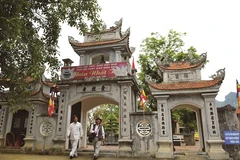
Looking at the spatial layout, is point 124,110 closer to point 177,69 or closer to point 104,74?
point 104,74

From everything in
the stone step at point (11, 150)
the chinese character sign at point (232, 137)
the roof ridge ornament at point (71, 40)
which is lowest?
the stone step at point (11, 150)

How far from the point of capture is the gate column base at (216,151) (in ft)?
27.7

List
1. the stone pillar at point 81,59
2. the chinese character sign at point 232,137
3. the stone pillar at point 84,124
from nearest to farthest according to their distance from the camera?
the chinese character sign at point 232,137
the stone pillar at point 81,59
the stone pillar at point 84,124

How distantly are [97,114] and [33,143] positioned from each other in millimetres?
18457

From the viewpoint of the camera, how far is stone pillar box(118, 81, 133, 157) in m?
9.20

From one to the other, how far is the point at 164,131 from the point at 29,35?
7.28m

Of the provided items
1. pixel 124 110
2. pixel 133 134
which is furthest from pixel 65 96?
pixel 133 134

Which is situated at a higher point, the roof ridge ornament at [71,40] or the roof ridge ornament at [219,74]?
the roof ridge ornament at [71,40]

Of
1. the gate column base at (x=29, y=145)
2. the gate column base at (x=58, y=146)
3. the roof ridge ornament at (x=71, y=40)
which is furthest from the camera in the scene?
the roof ridge ornament at (x=71, y=40)

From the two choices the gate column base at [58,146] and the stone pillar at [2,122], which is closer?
the gate column base at [58,146]

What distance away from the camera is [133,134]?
31.3 ft

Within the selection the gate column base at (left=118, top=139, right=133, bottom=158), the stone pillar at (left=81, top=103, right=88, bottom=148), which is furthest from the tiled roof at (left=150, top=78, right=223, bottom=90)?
the stone pillar at (left=81, top=103, right=88, bottom=148)

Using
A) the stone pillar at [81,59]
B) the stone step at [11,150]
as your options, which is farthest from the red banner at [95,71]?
the stone step at [11,150]

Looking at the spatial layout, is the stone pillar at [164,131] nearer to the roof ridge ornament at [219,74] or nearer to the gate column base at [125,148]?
the gate column base at [125,148]
